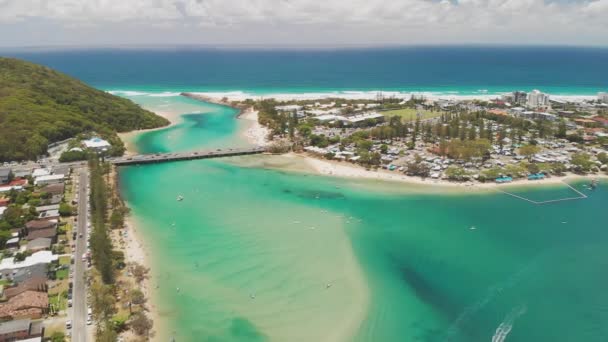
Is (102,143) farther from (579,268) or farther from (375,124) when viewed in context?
(579,268)

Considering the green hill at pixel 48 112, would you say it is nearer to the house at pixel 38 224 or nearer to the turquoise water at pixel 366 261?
the turquoise water at pixel 366 261

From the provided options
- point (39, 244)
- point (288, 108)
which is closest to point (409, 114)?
point (288, 108)

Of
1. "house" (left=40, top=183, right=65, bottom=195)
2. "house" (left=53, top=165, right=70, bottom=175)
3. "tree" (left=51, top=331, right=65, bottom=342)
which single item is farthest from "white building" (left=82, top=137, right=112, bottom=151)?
"tree" (left=51, top=331, right=65, bottom=342)

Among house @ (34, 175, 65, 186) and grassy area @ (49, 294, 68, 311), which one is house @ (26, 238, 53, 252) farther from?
house @ (34, 175, 65, 186)

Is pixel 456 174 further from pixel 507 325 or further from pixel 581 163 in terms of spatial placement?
pixel 507 325

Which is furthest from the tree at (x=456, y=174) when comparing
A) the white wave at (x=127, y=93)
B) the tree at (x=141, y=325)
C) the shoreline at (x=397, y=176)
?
the white wave at (x=127, y=93)

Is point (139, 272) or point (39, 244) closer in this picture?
point (139, 272)
